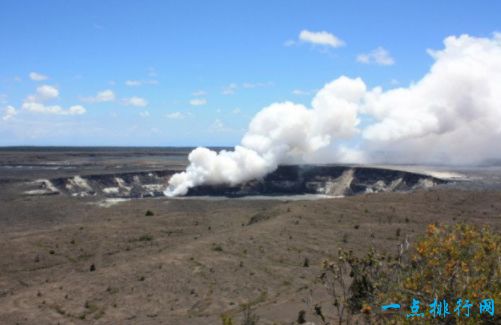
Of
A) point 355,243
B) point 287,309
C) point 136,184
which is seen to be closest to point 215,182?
→ point 136,184

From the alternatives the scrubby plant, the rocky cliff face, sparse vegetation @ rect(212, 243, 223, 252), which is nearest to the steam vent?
the rocky cliff face

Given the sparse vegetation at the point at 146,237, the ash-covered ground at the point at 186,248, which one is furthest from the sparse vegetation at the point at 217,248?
the sparse vegetation at the point at 146,237

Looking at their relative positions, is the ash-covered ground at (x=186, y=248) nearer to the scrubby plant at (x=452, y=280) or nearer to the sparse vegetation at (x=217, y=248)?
the sparse vegetation at (x=217, y=248)

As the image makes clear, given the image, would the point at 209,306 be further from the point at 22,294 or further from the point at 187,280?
the point at 22,294

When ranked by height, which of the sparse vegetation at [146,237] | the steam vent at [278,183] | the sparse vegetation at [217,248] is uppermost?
the steam vent at [278,183]

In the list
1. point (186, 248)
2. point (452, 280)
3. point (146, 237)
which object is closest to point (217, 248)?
point (186, 248)

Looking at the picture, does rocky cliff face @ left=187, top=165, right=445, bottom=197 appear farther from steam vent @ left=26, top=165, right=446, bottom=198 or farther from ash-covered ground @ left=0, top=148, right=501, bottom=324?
ash-covered ground @ left=0, top=148, right=501, bottom=324
